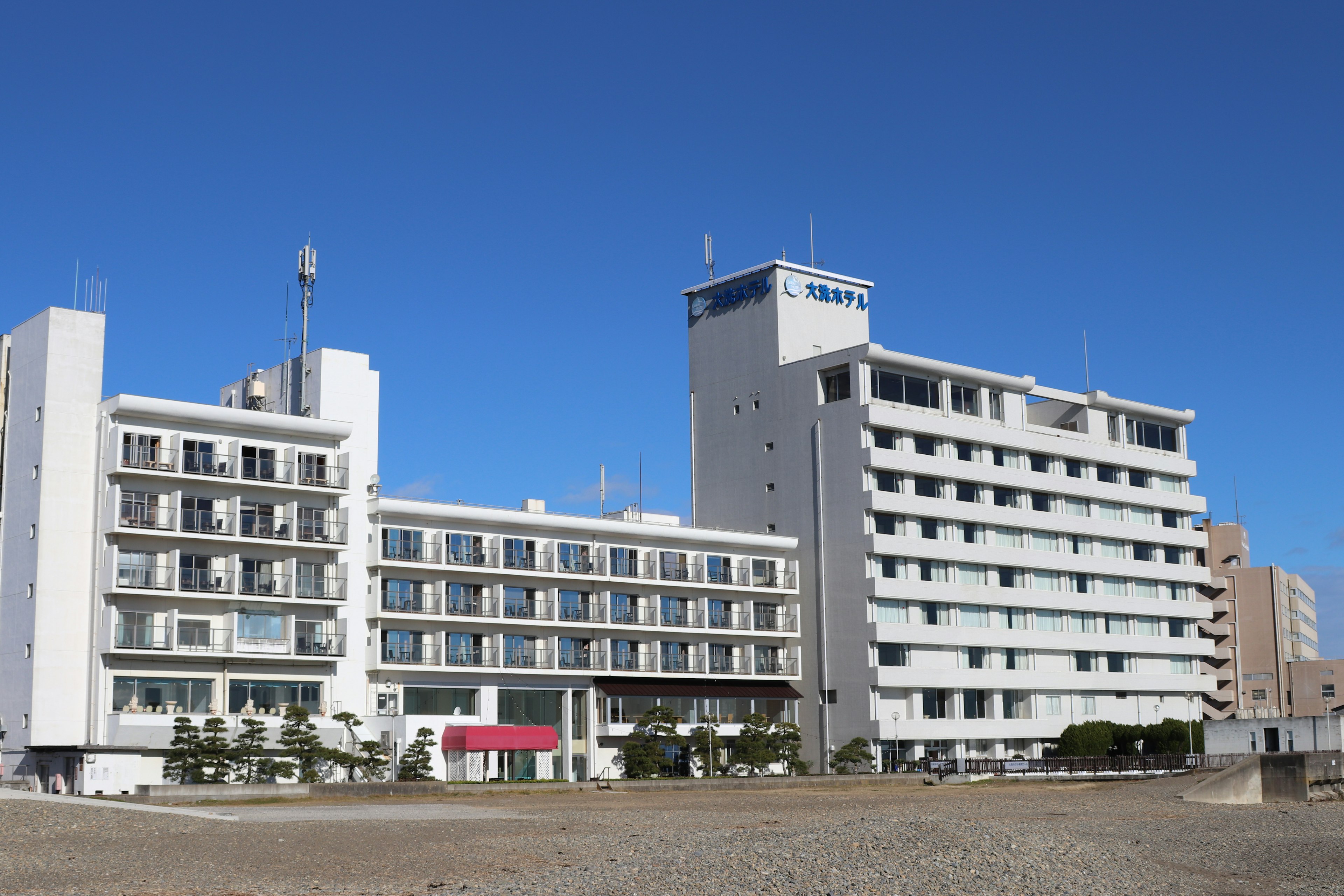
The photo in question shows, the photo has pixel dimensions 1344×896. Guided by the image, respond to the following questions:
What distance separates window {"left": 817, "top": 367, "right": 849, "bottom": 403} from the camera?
87312 mm

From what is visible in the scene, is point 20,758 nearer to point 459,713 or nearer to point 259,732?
point 259,732

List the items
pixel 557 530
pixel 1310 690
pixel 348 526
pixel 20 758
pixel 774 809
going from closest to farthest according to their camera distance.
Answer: pixel 774 809 → pixel 20 758 → pixel 348 526 → pixel 557 530 → pixel 1310 690

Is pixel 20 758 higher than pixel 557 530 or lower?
lower

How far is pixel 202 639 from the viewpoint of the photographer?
6594 cm

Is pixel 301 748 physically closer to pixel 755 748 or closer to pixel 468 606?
pixel 468 606

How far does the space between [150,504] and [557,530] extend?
22.0m

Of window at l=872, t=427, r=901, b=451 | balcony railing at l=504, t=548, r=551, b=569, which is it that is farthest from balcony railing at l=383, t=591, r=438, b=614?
window at l=872, t=427, r=901, b=451

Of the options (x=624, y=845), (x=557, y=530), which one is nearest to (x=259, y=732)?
(x=557, y=530)

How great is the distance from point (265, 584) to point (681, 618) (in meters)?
25.2

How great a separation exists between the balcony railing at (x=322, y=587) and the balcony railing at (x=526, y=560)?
9.86 m

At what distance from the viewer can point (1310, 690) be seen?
147 meters

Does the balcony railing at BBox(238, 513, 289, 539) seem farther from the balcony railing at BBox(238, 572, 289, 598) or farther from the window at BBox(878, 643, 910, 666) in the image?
the window at BBox(878, 643, 910, 666)

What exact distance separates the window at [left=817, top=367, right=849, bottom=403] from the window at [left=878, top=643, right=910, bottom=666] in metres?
14.6

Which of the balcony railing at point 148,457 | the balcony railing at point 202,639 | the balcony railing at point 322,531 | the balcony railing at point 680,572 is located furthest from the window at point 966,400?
the balcony railing at point 148,457
